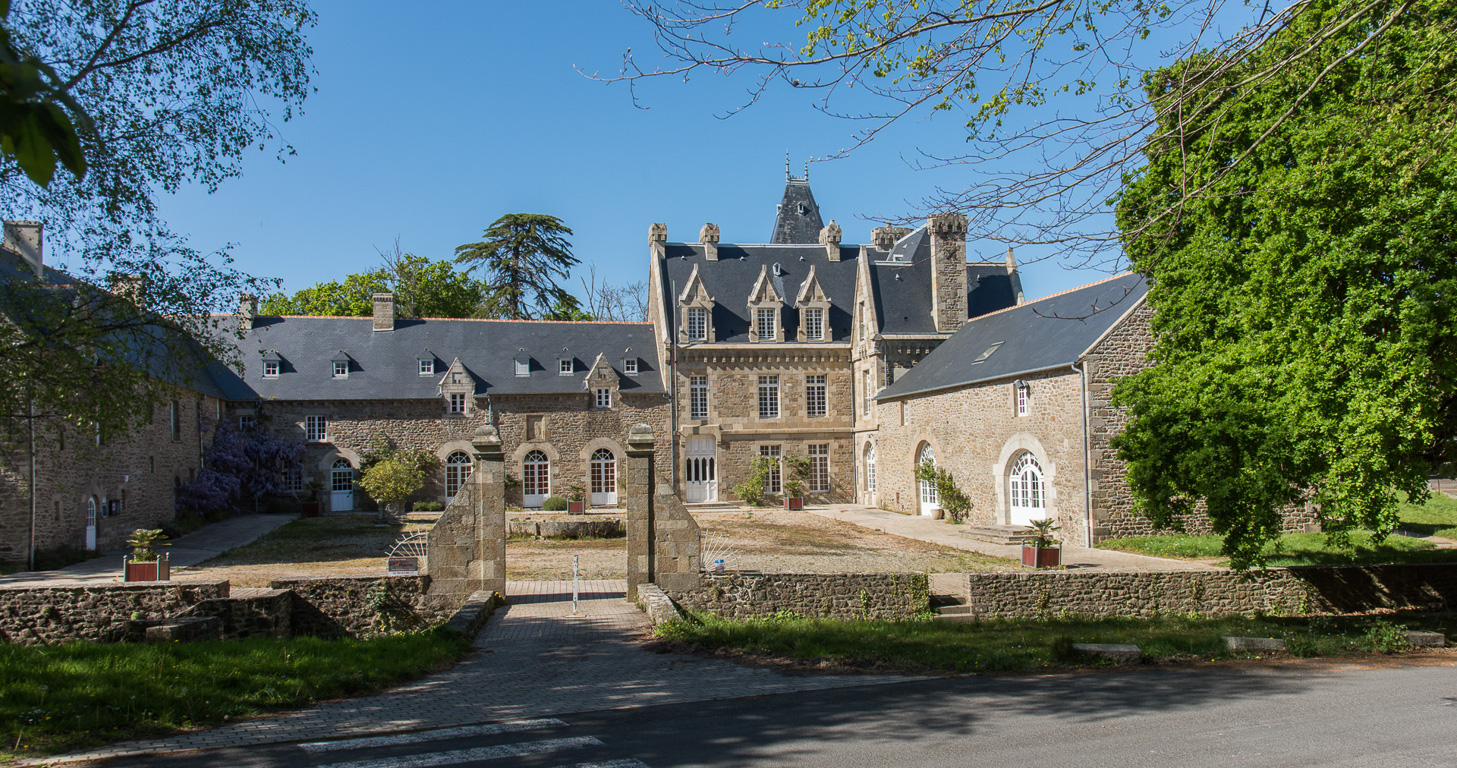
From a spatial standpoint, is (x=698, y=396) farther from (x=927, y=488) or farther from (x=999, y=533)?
(x=999, y=533)

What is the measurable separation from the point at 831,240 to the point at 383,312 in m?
17.1

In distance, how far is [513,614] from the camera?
461 inches

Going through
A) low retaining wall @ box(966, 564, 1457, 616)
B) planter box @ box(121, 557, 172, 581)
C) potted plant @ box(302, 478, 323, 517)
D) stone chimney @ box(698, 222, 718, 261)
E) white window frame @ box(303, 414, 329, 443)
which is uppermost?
stone chimney @ box(698, 222, 718, 261)

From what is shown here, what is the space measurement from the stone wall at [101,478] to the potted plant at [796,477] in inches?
731

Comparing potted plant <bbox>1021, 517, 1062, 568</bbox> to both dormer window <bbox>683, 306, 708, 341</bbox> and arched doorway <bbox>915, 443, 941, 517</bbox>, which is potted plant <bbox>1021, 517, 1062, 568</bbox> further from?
dormer window <bbox>683, 306, 708, 341</bbox>

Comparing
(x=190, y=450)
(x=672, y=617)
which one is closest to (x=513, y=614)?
(x=672, y=617)

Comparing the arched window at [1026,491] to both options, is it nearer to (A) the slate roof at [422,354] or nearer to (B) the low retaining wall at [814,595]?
(B) the low retaining wall at [814,595]

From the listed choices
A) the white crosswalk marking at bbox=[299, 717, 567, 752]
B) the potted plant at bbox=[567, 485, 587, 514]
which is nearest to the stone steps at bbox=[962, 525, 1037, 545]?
the potted plant at bbox=[567, 485, 587, 514]

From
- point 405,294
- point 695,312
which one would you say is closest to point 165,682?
point 695,312

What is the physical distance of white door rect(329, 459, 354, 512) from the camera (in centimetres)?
2862

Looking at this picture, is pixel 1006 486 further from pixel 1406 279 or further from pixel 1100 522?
pixel 1406 279

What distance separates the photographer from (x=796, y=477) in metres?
30.6

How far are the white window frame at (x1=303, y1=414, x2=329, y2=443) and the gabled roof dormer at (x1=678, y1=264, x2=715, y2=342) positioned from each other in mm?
12302

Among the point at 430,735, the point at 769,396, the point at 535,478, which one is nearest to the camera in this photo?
the point at 430,735
